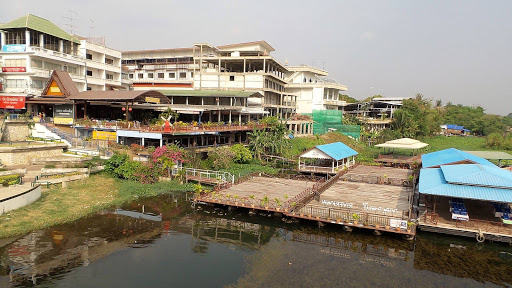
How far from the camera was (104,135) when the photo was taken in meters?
37.8

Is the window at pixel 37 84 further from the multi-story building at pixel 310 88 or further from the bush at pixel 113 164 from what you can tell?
the multi-story building at pixel 310 88

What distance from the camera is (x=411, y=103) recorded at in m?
78.2

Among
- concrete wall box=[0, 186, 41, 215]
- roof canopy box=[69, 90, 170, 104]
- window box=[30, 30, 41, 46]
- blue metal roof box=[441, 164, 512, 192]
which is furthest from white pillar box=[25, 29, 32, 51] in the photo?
blue metal roof box=[441, 164, 512, 192]

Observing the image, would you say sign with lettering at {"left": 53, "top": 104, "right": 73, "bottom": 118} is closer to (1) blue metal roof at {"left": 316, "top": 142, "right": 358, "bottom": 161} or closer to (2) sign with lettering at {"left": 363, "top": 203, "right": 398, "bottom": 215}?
(1) blue metal roof at {"left": 316, "top": 142, "right": 358, "bottom": 161}

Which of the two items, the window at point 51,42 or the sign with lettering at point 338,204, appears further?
the window at point 51,42

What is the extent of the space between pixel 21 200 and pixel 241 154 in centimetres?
2300

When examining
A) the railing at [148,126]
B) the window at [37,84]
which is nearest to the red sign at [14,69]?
the window at [37,84]

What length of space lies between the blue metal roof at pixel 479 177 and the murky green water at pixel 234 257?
3887 mm

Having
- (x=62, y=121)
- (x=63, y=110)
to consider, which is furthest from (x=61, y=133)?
(x=63, y=110)

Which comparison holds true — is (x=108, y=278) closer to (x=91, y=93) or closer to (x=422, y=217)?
(x=422, y=217)

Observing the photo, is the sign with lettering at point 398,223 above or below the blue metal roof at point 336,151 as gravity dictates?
below

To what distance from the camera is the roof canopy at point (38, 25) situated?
43781 millimetres

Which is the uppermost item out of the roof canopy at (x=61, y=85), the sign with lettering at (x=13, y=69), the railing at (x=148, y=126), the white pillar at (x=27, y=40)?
the white pillar at (x=27, y=40)

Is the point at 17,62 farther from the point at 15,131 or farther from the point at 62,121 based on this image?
the point at 15,131
